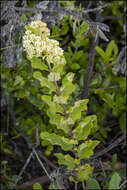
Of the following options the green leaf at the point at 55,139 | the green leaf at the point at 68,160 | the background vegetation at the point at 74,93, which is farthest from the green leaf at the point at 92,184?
the green leaf at the point at 55,139

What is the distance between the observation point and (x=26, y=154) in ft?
6.91

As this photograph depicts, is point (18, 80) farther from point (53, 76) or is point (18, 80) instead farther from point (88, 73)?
point (53, 76)

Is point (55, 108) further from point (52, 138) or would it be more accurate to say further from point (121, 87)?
point (121, 87)

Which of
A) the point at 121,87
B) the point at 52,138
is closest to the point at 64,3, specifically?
the point at 121,87

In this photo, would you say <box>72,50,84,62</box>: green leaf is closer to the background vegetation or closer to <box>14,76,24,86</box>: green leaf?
the background vegetation

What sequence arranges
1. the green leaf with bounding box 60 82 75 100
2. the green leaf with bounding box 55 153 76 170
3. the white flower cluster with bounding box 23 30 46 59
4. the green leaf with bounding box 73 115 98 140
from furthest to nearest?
the green leaf with bounding box 55 153 76 170 < the green leaf with bounding box 73 115 98 140 < the green leaf with bounding box 60 82 75 100 < the white flower cluster with bounding box 23 30 46 59

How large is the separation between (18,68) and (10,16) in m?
0.39

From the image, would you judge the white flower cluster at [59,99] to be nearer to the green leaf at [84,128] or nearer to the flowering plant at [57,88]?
the flowering plant at [57,88]

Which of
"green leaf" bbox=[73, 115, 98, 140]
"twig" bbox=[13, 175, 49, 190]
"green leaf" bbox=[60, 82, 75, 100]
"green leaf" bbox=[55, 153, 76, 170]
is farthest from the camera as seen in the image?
"twig" bbox=[13, 175, 49, 190]

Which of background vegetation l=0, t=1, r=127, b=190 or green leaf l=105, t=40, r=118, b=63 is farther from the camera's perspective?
green leaf l=105, t=40, r=118, b=63

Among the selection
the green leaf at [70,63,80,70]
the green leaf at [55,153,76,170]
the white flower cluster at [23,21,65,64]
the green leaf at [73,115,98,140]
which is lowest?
the green leaf at [55,153,76,170]

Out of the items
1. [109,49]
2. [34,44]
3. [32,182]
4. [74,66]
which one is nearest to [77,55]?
[74,66]

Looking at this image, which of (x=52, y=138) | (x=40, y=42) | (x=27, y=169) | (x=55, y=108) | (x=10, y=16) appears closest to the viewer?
(x=40, y=42)

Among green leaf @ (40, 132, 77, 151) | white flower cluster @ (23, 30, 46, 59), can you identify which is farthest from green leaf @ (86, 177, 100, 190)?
white flower cluster @ (23, 30, 46, 59)
